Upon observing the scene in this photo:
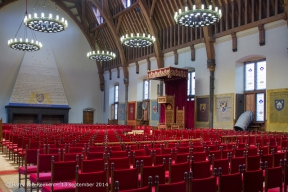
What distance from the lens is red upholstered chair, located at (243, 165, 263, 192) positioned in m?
3.72

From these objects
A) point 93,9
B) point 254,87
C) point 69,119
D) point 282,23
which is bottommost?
point 69,119

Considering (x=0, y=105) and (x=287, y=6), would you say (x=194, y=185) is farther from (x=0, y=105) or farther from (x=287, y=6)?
(x=0, y=105)

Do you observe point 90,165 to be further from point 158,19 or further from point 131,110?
point 131,110

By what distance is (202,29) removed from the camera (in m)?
19.3

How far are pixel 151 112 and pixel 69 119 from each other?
31.5 feet

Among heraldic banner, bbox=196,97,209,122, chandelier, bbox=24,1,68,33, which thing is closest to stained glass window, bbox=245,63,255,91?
heraldic banner, bbox=196,97,209,122

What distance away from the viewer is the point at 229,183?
3.55 m

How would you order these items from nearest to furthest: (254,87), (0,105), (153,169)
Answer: (153,169), (254,87), (0,105)

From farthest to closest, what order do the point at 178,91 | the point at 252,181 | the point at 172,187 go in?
the point at 178,91
the point at 252,181
the point at 172,187

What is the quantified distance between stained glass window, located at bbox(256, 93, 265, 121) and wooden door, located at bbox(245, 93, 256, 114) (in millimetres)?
Answer: 223

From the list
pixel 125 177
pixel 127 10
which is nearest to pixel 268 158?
pixel 125 177

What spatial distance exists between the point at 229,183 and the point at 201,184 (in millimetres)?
433

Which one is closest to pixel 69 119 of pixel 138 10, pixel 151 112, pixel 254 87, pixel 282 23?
pixel 151 112

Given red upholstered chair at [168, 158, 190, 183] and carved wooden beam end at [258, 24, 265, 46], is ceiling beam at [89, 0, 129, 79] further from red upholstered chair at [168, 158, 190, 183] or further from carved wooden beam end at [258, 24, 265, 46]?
red upholstered chair at [168, 158, 190, 183]
